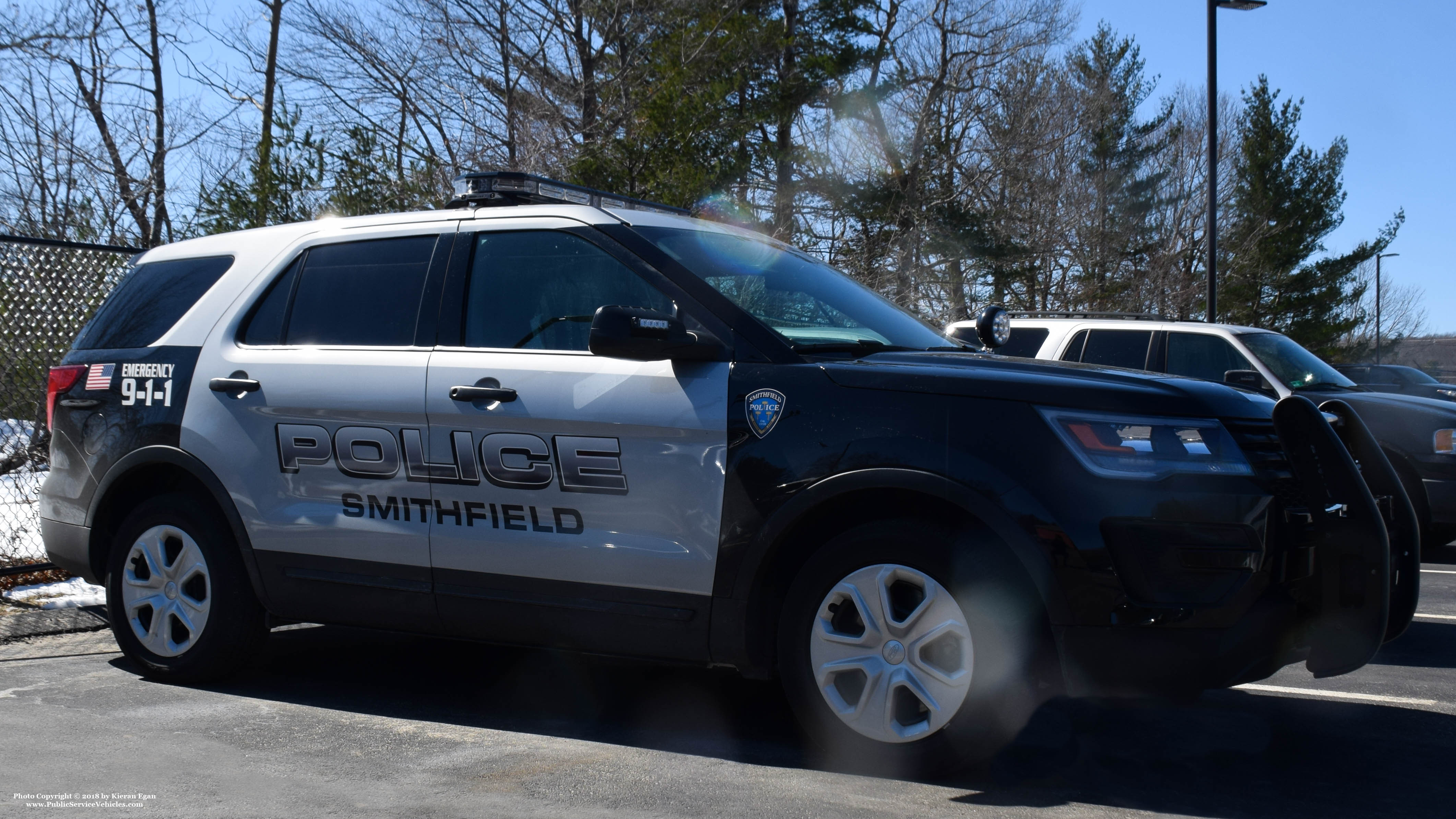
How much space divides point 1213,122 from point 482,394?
49.8 ft

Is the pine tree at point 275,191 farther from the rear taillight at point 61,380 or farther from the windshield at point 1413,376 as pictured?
the windshield at point 1413,376

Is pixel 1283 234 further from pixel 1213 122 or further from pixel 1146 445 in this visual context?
pixel 1146 445

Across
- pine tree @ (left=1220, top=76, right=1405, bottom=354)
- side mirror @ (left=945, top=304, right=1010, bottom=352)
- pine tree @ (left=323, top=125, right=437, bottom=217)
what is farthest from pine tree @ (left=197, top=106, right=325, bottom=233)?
pine tree @ (left=1220, top=76, right=1405, bottom=354)

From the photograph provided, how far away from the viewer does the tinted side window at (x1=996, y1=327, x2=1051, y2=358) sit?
9.99 m

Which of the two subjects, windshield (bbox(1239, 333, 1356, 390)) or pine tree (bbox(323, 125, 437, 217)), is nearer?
windshield (bbox(1239, 333, 1356, 390))

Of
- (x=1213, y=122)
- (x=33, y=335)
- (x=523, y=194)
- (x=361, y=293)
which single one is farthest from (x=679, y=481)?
(x=1213, y=122)

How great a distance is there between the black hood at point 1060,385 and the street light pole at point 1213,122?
13.6 metres

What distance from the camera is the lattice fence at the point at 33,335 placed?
7355mm

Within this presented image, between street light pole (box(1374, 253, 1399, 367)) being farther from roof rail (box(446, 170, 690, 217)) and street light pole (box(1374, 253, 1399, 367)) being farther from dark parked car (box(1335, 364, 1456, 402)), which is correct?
roof rail (box(446, 170, 690, 217))

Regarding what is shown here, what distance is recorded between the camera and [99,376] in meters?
5.50

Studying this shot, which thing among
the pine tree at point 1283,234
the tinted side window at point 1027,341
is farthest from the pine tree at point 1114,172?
the tinted side window at point 1027,341

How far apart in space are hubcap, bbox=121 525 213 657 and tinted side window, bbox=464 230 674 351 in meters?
1.63

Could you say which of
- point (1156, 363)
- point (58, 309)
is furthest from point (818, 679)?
point (1156, 363)

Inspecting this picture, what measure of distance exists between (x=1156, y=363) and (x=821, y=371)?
6.45m
